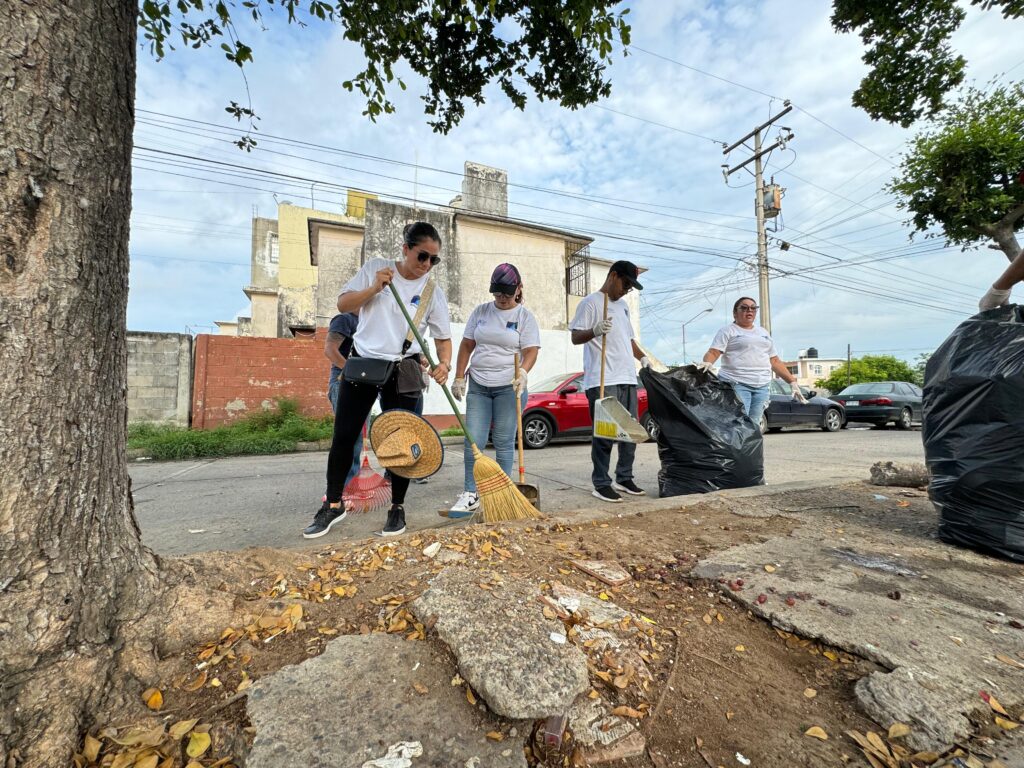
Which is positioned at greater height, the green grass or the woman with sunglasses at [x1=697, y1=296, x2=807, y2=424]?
the woman with sunglasses at [x1=697, y1=296, x2=807, y2=424]

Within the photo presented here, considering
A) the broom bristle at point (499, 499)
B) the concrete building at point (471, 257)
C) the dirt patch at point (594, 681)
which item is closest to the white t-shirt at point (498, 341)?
the broom bristle at point (499, 499)

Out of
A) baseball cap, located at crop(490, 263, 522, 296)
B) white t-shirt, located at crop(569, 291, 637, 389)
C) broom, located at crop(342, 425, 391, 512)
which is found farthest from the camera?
white t-shirt, located at crop(569, 291, 637, 389)

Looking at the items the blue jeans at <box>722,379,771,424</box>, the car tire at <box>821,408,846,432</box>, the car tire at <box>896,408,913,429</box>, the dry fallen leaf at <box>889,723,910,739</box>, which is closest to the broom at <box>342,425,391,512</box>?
the dry fallen leaf at <box>889,723,910,739</box>

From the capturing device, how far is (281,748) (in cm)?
86

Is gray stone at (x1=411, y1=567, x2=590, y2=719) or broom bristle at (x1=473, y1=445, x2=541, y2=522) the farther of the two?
broom bristle at (x1=473, y1=445, x2=541, y2=522)

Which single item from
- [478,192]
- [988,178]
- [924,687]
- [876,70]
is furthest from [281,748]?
[478,192]

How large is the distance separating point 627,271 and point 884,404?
13.1 metres

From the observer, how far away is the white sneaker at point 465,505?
292 centimetres

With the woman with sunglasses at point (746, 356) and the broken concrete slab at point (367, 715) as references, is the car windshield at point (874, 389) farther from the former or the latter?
the broken concrete slab at point (367, 715)

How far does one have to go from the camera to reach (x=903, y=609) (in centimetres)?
142

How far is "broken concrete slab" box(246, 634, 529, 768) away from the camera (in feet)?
2.82

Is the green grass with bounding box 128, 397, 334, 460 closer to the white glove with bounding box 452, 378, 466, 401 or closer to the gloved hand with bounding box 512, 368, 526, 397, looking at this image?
the white glove with bounding box 452, 378, 466, 401

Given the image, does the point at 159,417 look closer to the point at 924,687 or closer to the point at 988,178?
the point at 924,687

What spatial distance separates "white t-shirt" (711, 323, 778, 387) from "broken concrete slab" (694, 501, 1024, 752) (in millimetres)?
2033
